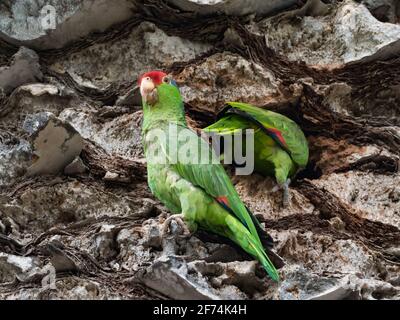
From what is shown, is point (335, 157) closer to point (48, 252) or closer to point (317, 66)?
point (317, 66)

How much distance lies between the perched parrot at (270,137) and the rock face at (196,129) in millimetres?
129

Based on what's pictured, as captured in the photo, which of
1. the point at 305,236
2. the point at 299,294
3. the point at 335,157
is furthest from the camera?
the point at 335,157

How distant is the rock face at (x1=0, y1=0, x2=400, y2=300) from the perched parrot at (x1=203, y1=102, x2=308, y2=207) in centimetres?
13

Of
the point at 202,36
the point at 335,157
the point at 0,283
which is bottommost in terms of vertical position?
the point at 0,283

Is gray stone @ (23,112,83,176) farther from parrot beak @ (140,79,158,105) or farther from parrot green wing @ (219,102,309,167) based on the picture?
parrot green wing @ (219,102,309,167)

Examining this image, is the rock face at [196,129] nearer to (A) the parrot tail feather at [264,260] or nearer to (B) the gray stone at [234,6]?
(B) the gray stone at [234,6]

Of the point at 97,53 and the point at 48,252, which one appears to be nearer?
the point at 48,252

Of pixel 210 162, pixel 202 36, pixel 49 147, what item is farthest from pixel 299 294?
pixel 202 36

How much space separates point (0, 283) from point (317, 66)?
3015 millimetres

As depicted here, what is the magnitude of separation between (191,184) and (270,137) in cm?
100

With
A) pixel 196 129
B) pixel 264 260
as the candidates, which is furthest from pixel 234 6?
pixel 264 260

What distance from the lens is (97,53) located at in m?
6.66

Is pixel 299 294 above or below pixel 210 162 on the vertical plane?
below

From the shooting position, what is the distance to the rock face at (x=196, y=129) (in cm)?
524
